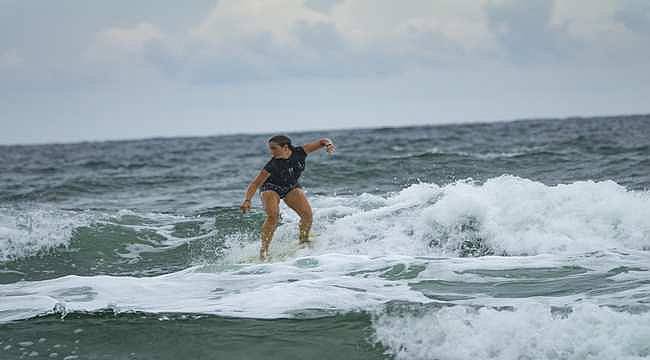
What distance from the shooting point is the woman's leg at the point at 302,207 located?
10.1m


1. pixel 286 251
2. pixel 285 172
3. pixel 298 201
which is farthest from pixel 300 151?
pixel 286 251

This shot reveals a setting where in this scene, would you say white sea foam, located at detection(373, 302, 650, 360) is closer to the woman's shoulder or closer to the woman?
the woman

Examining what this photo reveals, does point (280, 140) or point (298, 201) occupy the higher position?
point (280, 140)

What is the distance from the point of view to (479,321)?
5.53m

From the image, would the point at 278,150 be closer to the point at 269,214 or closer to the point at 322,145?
the point at 322,145

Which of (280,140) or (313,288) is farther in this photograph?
(280,140)

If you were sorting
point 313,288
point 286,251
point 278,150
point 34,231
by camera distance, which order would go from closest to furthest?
point 313,288 < point 278,150 < point 286,251 < point 34,231

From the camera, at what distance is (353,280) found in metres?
7.52

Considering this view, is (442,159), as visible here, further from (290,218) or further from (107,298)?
(107,298)

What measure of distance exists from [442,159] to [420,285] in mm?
16108

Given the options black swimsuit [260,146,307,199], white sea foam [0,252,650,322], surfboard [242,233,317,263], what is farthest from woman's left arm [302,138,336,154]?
white sea foam [0,252,650,322]

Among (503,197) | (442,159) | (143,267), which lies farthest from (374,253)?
(442,159)

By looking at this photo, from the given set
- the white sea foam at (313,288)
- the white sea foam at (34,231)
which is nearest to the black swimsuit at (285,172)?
the white sea foam at (313,288)

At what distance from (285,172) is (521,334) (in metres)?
5.06
